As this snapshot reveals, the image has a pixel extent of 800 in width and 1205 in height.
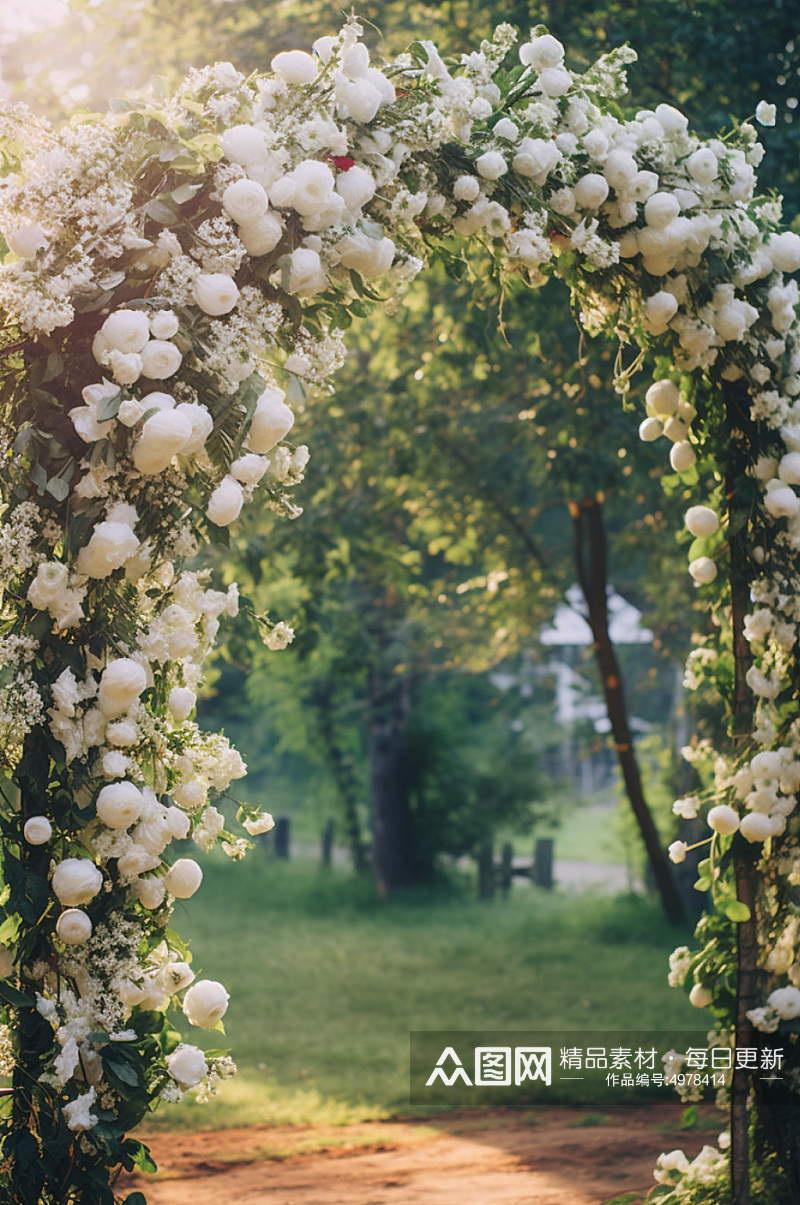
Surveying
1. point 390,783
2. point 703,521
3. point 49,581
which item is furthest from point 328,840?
point 49,581

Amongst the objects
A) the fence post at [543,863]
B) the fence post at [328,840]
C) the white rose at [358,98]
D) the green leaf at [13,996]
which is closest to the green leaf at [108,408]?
the white rose at [358,98]

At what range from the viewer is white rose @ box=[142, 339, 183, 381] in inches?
75.8

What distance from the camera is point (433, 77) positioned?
8.01 feet

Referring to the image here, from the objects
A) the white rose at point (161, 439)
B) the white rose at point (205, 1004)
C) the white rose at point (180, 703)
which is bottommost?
the white rose at point (205, 1004)

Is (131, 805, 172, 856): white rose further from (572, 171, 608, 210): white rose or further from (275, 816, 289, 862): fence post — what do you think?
(275, 816, 289, 862): fence post

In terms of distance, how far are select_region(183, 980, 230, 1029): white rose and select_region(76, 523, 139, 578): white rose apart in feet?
2.62

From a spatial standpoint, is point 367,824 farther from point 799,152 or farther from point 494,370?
point 799,152

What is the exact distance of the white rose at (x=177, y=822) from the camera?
6.65 ft

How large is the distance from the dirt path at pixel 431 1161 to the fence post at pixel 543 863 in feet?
23.7

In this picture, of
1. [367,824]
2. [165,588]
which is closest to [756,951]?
[165,588]

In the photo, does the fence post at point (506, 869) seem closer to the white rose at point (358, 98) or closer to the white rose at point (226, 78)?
the white rose at point (358, 98)

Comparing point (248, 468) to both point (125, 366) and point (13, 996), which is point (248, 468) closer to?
point (125, 366)

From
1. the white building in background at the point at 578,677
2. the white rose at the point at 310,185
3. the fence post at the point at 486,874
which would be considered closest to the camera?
the white rose at the point at 310,185

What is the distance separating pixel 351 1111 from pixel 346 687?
8163 millimetres
